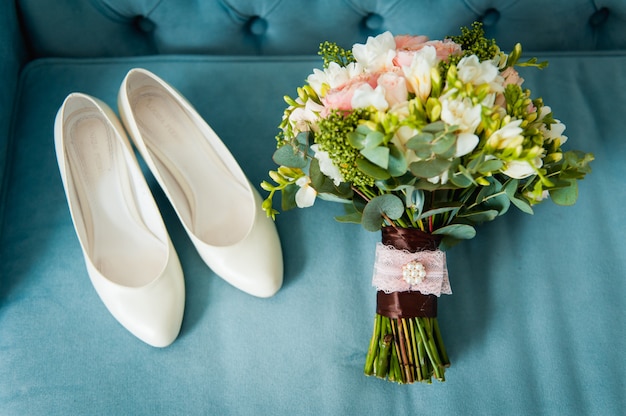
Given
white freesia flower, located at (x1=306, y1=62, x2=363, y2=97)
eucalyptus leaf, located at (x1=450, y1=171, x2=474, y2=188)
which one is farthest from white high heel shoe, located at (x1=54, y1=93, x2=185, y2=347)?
eucalyptus leaf, located at (x1=450, y1=171, x2=474, y2=188)

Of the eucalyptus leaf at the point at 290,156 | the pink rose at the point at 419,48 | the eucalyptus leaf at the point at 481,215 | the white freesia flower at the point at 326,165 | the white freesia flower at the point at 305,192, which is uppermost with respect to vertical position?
the pink rose at the point at 419,48

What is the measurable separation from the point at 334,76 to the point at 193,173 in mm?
437

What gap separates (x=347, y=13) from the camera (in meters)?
1.14

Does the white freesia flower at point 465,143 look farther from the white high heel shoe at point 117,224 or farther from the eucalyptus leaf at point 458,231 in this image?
the white high heel shoe at point 117,224

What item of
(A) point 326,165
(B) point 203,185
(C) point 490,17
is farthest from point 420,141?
(C) point 490,17

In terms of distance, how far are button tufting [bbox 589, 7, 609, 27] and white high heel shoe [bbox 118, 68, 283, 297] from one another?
0.81 m

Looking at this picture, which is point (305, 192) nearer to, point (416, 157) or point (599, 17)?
point (416, 157)

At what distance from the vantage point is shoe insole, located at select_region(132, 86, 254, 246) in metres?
1.03

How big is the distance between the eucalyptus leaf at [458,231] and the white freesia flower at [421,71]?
0.25 m

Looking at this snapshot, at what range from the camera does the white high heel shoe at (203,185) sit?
962 millimetres

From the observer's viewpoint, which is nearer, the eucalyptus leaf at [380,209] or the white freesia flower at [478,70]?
the white freesia flower at [478,70]

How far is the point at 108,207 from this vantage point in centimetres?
106

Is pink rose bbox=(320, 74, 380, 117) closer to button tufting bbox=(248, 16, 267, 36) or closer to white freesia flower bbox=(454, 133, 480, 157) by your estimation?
white freesia flower bbox=(454, 133, 480, 157)

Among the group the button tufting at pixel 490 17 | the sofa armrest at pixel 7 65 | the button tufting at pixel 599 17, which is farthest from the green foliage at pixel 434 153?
the sofa armrest at pixel 7 65
